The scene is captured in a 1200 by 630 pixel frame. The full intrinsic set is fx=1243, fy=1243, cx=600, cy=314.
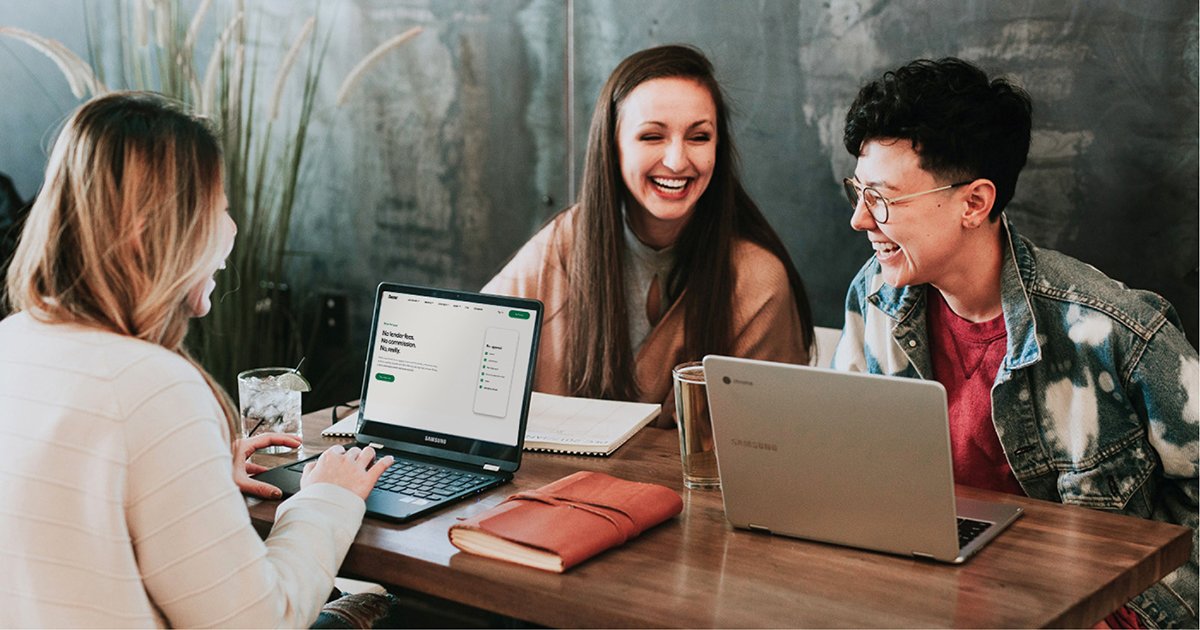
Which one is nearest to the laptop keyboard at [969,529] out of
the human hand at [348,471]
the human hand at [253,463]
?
the human hand at [348,471]

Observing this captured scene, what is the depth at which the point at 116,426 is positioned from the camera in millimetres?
1281

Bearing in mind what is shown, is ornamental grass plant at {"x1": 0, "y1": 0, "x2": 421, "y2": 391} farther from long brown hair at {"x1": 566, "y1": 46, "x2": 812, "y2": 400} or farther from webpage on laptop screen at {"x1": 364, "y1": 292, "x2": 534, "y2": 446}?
webpage on laptop screen at {"x1": 364, "y1": 292, "x2": 534, "y2": 446}

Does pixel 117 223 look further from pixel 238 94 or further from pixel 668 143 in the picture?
pixel 238 94

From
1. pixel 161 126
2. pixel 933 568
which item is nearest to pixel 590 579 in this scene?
pixel 933 568

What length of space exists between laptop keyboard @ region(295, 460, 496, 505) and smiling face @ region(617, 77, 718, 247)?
0.89 meters

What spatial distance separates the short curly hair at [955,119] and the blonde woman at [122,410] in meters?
1.02

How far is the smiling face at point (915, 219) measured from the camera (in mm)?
1897

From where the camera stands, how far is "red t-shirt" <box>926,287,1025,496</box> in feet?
6.29

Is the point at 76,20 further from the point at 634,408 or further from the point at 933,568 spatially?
the point at 933,568

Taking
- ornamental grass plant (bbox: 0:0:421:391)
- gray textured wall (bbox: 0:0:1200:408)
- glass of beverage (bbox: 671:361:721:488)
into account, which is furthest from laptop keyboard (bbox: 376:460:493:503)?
ornamental grass plant (bbox: 0:0:421:391)

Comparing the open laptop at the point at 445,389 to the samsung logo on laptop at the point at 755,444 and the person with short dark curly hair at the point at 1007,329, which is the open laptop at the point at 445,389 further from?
the person with short dark curly hair at the point at 1007,329

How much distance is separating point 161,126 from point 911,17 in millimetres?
1734

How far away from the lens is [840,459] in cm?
145

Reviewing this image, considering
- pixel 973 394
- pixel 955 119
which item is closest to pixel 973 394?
pixel 973 394
